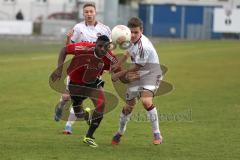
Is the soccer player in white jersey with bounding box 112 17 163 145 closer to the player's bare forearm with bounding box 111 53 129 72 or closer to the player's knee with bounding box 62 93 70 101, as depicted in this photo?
the player's bare forearm with bounding box 111 53 129 72

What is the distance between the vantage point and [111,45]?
500 inches

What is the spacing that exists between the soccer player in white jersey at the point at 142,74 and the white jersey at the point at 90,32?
1.20m

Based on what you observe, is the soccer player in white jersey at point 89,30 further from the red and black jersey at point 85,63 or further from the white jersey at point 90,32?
the red and black jersey at point 85,63

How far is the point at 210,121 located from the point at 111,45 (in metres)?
4.69

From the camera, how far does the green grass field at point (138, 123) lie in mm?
12039

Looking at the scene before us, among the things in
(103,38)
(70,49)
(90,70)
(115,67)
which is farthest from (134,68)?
(70,49)

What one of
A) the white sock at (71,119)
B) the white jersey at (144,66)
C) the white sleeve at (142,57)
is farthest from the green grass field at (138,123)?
the white sleeve at (142,57)

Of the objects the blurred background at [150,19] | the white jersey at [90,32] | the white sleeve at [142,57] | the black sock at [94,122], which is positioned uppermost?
the white jersey at [90,32]

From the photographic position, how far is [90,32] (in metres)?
13.9

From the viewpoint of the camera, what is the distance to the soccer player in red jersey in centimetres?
1275

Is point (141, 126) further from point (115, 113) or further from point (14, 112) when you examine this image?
point (14, 112)

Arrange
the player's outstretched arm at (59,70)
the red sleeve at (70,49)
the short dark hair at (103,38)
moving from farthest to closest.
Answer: the red sleeve at (70,49) → the player's outstretched arm at (59,70) → the short dark hair at (103,38)

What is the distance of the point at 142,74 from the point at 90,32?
5.02 feet

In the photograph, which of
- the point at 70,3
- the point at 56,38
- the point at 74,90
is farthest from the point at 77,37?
the point at 70,3
